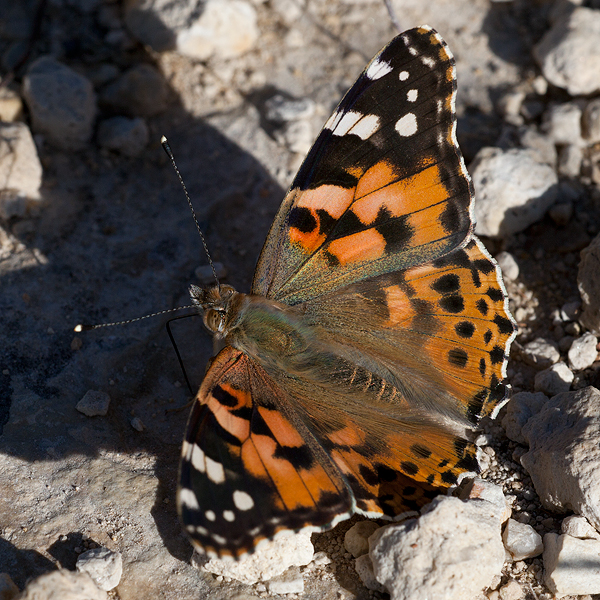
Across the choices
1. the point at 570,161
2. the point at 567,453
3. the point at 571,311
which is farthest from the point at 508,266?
the point at 567,453

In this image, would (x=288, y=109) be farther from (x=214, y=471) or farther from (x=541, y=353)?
(x=214, y=471)

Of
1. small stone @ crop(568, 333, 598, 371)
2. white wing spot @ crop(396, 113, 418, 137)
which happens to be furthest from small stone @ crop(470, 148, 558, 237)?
white wing spot @ crop(396, 113, 418, 137)

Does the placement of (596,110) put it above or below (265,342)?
above

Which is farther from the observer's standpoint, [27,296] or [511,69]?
[511,69]

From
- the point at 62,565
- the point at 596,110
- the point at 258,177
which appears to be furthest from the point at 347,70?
the point at 62,565

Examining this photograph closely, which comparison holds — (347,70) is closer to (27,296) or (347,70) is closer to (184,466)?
(27,296)

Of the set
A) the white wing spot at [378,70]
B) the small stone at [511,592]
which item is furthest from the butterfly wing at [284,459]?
the white wing spot at [378,70]

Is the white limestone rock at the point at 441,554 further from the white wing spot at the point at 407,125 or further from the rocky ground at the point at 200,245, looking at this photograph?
the white wing spot at the point at 407,125
